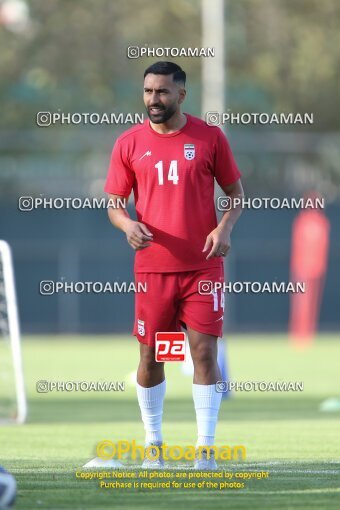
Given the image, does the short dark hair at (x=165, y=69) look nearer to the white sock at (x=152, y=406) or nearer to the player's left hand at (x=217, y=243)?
the player's left hand at (x=217, y=243)

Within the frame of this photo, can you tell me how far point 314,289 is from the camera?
3303 cm

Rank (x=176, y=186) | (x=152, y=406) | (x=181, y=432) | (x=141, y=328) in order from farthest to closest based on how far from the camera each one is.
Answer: (x=181, y=432) → (x=152, y=406) → (x=141, y=328) → (x=176, y=186)

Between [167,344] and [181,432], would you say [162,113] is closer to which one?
[167,344]

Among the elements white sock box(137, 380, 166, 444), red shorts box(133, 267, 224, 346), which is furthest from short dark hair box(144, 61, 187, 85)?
white sock box(137, 380, 166, 444)

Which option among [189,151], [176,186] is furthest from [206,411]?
[189,151]

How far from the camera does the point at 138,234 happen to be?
25.8ft

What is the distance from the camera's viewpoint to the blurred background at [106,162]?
3177 cm

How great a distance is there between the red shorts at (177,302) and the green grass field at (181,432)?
867 millimetres

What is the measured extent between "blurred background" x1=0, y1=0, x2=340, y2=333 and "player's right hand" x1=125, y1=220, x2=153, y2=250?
2285cm

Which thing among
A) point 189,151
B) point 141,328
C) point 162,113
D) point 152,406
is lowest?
point 152,406

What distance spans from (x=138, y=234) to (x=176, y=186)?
353 millimetres

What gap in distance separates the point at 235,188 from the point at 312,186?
24.1m

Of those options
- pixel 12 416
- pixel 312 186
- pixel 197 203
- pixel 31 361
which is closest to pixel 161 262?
pixel 197 203

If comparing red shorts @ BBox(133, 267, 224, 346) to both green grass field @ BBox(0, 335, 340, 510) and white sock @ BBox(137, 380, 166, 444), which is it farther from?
green grass field @ BBox(0, 335, 340, 510)
